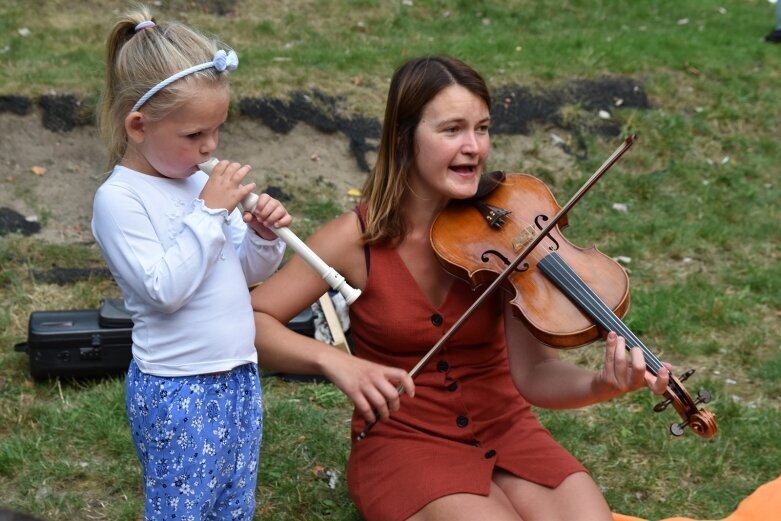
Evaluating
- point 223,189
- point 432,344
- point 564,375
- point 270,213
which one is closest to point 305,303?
point 432,344

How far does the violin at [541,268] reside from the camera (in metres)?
2.41

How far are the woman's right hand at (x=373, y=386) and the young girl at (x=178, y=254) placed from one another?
24cm

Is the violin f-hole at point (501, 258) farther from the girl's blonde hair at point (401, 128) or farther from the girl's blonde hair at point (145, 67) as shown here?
the girl's blonde hair at point (145, 67)

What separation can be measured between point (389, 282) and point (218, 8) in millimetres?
5439

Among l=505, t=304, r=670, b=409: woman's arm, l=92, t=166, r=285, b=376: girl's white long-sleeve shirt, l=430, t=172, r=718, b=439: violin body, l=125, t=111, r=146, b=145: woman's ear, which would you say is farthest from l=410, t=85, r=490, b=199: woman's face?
l=125, t=111, r=146, b=145: woman's ear

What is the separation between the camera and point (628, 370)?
2.32 metres

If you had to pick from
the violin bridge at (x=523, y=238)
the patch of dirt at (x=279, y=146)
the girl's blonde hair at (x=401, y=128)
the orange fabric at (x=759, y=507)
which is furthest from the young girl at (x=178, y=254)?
the patch of dirt at (x=279, y=146)

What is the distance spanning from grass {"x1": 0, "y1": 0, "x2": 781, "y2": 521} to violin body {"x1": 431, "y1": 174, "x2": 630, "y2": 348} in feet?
3.38

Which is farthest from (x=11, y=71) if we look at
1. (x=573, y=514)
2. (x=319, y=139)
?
(x=573, y=514)

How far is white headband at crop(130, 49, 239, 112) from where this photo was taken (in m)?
2.15

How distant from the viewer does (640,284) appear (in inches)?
200

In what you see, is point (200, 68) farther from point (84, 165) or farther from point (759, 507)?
point (84, 165)

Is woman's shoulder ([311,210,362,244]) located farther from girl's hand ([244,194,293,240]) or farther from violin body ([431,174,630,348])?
→ girl's hand ([244,194,293,240])

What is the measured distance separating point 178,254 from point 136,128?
0.31m
